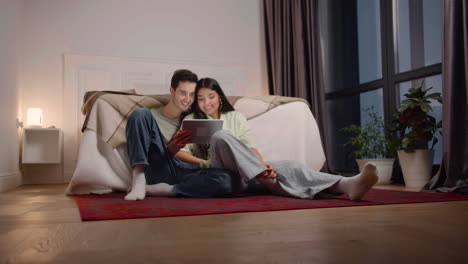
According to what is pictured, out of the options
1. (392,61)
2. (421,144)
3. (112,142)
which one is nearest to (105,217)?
(112,142)

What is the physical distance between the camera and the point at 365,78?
12.3ft

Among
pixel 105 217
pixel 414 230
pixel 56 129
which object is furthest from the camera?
pixel 56 129

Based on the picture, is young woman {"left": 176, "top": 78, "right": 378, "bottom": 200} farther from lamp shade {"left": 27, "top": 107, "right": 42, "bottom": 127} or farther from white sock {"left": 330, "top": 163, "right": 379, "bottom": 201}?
lamp shade {"left": 27, "top": 107, "right": 42, "bottom": 127}

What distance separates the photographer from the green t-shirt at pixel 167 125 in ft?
7.04

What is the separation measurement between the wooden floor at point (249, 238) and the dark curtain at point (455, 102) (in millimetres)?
1077

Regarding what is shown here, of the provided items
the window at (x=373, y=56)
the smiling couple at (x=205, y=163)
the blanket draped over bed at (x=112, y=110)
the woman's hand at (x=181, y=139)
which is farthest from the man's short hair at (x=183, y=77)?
the window at (x=373, y=56)

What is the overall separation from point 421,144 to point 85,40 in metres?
3.26

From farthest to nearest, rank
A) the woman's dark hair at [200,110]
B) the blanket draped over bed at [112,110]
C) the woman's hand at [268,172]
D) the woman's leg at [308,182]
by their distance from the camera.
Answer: the blanket draped over bed at [112,110] → the woman's dark hair at [200,110] → the woman's hand at [268,172] → the woman's leg at [308,182]

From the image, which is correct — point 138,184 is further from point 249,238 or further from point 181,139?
point 249,238

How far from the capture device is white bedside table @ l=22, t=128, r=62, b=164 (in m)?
3.53

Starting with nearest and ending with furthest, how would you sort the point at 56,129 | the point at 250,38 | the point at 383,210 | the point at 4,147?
the point at 383,210
the point at 4,147
the point at 56,129
the point at 250,38

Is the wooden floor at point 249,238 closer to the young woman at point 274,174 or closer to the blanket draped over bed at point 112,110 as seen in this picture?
the young woman at point 274,174

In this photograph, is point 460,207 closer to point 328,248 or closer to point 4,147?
point 328,248

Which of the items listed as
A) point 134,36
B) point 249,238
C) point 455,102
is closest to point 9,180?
point 134,36
